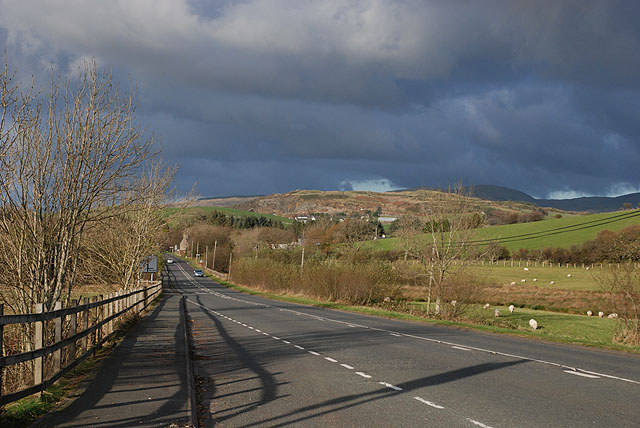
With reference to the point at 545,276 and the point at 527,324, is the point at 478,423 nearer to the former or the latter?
the point at 527,324

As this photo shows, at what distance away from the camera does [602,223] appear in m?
A: 104

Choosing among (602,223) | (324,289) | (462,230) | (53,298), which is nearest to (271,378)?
(53,298)

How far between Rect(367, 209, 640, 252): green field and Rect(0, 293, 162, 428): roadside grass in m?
81.0

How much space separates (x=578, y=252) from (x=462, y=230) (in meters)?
62.3

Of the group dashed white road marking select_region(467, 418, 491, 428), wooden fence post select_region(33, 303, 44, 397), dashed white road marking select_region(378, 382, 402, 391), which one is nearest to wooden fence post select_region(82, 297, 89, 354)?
wooden fence post select_region(33, 303, 44, 397)

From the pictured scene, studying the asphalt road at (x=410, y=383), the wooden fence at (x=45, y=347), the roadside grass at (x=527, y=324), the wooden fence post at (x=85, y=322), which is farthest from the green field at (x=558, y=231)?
the wooden fence at (x=45, y=347)

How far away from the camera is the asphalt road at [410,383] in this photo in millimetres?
8016

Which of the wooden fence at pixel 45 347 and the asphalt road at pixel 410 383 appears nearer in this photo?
the wooden fence at pixel 45 347

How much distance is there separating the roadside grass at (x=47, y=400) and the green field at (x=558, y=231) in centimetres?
8100

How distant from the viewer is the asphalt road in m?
8.02

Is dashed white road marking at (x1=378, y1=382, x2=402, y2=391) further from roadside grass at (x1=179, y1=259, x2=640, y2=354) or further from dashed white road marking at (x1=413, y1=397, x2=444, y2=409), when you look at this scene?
roadside grass at (x1=179, y1=259, x2=640, y2=354)

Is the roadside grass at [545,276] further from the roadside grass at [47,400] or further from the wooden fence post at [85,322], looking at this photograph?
the roadside grass at [47,400]

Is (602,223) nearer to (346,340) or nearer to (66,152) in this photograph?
(346,340)

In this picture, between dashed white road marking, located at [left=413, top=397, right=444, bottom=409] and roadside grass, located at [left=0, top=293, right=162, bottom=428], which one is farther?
dashed white road marking, located at [left=413, top=397, right=444, bottom=409]
